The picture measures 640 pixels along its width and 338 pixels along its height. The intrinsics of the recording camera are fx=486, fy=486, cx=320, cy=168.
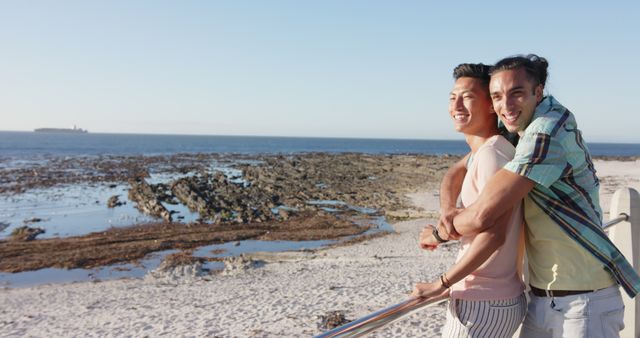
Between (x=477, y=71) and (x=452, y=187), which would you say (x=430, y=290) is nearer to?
(x=452, y=187)

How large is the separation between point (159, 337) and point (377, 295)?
4.46m

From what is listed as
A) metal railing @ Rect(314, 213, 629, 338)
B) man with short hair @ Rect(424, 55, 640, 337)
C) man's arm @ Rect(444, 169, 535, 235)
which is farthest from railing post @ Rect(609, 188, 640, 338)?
metal railing @ Rect(314, 213, 629, 338)

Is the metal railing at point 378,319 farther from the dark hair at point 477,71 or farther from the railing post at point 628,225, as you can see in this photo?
the railing post at point 628,225

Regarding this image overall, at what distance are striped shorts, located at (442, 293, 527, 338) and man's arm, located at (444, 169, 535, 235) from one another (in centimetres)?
38

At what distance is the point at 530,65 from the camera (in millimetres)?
2086

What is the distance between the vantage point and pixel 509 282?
2.11m

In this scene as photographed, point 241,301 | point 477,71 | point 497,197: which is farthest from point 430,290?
point 241,301

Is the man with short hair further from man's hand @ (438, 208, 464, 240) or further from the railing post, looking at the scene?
the railing post

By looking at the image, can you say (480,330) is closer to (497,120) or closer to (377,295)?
(497,120)

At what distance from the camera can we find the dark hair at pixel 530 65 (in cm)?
208

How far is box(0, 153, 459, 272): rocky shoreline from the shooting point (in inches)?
643

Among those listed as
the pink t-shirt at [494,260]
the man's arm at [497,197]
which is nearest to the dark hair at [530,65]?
the pink t-shirt at [494,260]

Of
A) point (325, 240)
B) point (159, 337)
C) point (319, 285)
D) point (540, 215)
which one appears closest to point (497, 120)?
point (540, 215)

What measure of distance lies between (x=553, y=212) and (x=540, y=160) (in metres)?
0.26
